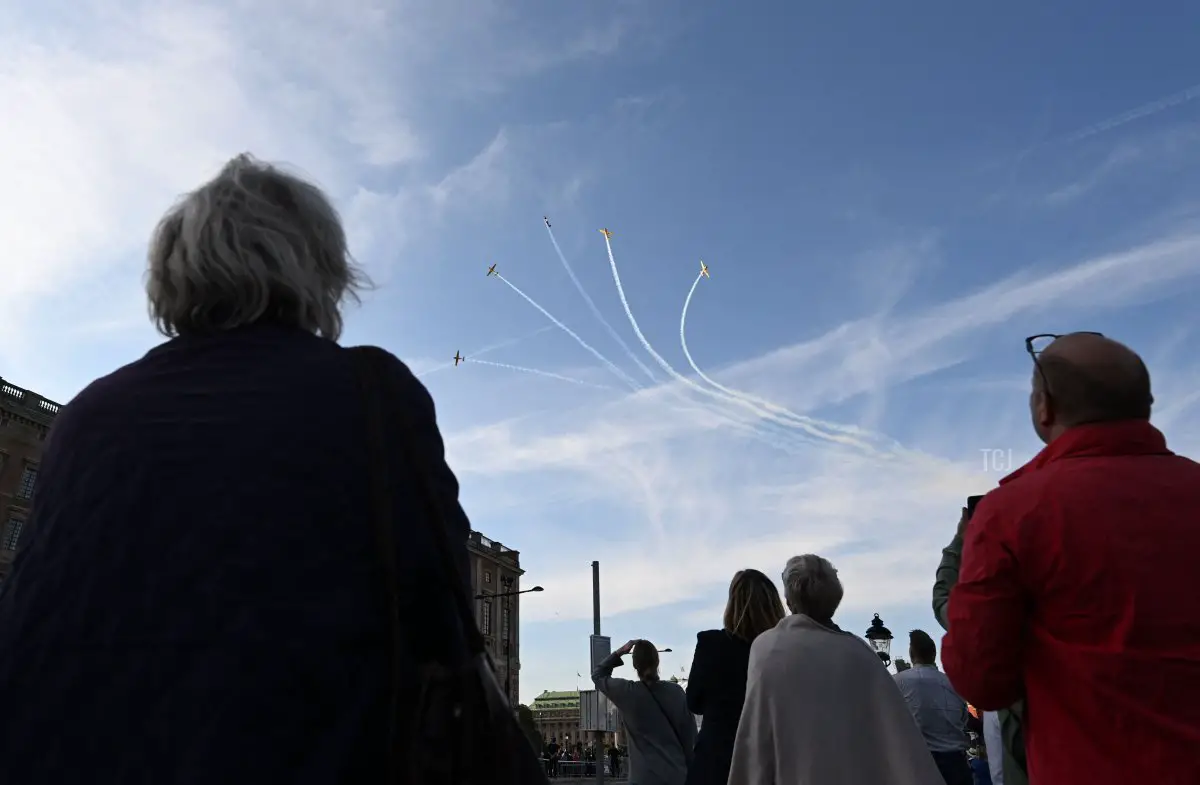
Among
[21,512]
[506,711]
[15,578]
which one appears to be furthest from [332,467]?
[21,512]

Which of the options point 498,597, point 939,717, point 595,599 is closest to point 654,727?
point 939,717

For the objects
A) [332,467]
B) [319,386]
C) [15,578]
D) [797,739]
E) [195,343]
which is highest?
[195,343]

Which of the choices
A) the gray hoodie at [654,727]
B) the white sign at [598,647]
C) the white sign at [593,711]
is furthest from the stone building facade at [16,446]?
the gray hoodie at [654,727]

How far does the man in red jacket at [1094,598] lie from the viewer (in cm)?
212

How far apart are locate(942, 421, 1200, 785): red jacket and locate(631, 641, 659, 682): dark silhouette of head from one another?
4.97m

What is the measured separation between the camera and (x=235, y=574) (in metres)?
1.35

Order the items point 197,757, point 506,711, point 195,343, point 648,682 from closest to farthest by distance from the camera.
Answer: point 197,757 < point 506,711 < point 195,343 < point 648,682

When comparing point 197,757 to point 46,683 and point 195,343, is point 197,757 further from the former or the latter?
point 195,343

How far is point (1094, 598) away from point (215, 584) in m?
2.02

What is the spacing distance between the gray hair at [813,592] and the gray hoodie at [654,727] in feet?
9.42

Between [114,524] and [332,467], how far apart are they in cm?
35

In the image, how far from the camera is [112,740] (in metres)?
1.26

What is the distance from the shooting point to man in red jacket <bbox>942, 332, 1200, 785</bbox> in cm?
212

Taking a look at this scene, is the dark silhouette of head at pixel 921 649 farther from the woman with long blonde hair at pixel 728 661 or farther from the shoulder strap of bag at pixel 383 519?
the shoulder strap of bag at pixel 383 519
